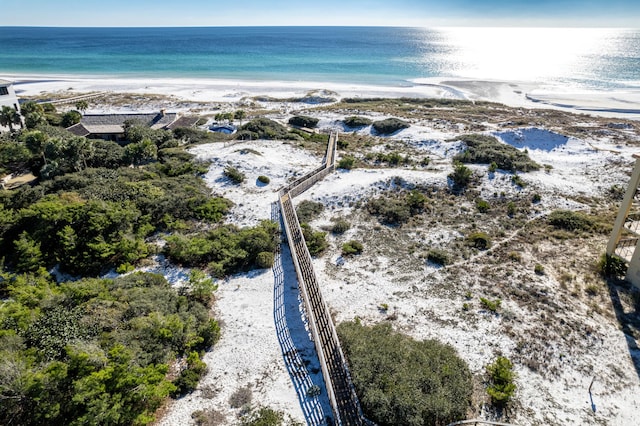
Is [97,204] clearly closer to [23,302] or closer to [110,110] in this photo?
[23,302]

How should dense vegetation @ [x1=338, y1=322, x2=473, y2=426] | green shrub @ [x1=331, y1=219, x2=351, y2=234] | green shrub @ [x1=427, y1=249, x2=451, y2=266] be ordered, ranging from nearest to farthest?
dense vegetation @ [x1=338, y1=322, x2=473, y2=426]
green shrub @ [x1=427, y1=249, x2=451, y2=266]
green shrub @ [x1=331, y1=219, x2=351, y2=234]

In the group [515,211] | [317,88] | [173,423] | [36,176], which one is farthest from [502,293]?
[317,88]

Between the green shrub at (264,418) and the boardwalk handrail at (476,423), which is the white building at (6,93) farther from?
the boardwalk handrail at (476,423)

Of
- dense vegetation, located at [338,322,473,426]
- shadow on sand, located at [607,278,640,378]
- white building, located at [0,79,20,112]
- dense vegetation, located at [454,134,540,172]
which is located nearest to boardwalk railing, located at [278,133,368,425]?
dense vegetation, located at [338,322,473,426]

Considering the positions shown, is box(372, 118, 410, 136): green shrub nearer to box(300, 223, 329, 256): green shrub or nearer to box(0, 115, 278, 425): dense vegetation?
box(0, 115, 278, 425): dense vegetation

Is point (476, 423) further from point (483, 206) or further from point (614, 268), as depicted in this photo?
point (483, 206)

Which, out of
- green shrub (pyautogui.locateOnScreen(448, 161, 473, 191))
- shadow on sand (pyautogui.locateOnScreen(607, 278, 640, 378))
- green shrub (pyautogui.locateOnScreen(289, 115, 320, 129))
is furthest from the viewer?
green shrub (pyautogui.locateOnScreen(289, 115, 320, 129))
